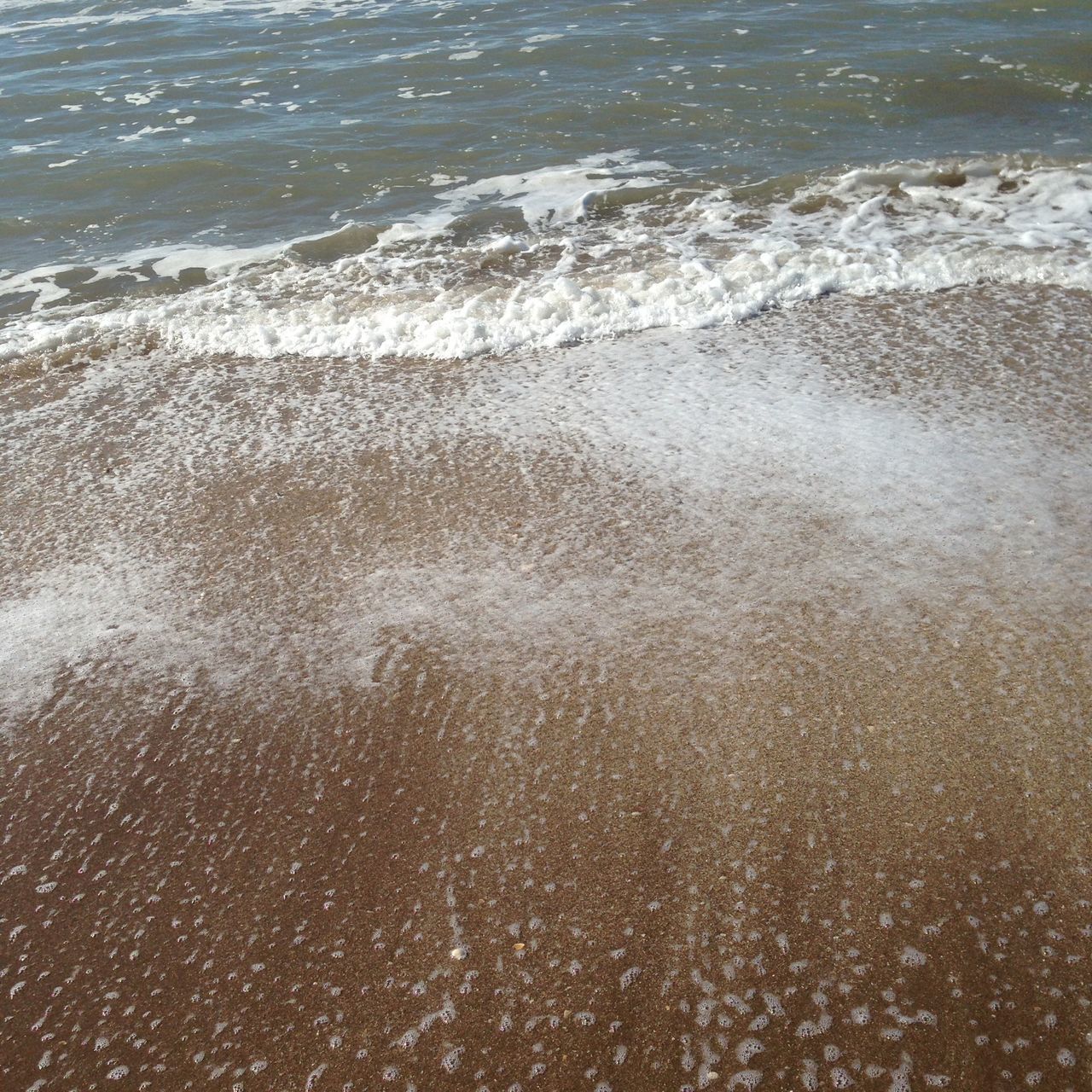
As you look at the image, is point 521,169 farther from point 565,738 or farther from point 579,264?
point 565,738

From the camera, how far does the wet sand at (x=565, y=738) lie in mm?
2143

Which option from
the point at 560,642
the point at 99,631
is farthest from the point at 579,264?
the point at 99,631

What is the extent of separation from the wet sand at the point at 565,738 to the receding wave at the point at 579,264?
846mm

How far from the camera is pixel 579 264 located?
19.8 feet

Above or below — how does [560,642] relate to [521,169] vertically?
above

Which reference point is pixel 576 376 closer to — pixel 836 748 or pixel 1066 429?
pixel 1066 429

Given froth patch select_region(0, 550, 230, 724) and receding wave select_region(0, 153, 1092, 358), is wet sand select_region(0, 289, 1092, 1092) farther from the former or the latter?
receding wave select_region(0, 153, 1092, 358)

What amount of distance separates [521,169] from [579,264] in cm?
229

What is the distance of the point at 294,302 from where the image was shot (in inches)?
229

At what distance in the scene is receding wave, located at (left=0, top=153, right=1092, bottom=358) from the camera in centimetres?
532

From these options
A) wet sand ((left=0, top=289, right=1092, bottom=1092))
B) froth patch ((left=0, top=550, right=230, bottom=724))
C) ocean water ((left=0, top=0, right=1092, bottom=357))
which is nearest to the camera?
wet sand ((left=0, top=289, right=1092, bottom=1092))

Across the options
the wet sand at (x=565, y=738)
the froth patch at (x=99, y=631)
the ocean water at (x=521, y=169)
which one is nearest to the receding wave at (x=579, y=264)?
the ocean water at (x=521, y=169)

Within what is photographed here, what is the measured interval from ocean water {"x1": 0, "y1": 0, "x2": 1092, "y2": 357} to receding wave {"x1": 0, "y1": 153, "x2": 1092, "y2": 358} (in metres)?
0.03

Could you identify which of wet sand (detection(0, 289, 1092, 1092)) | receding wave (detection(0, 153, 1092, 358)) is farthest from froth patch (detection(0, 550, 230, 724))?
receding wave (detection(0, 153, 1092, 358))
